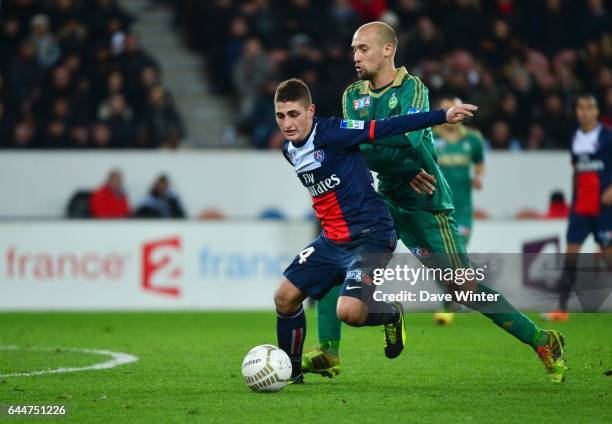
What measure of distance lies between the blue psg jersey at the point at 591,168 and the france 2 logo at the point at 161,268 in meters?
5.02

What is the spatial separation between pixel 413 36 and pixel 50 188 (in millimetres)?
5941

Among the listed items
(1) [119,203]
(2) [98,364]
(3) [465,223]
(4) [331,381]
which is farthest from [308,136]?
(1) [119,203]

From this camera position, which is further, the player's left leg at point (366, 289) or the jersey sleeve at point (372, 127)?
the player's left leg at point (366, 289)

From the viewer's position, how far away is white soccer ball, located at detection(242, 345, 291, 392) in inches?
303

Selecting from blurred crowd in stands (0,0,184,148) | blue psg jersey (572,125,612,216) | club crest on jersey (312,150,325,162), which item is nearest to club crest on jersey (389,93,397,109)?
club crest on jersey (312,150,325,162)

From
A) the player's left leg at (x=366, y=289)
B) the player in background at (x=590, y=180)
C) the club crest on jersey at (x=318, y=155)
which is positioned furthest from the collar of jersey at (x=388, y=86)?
the player in background at (x=590, y=180)

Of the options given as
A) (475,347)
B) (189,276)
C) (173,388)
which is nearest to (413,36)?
(189,276)

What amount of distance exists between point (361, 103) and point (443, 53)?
1050 centimetres

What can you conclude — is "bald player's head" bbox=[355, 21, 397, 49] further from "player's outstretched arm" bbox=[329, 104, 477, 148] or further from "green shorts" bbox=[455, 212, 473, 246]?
"green shorts" bbox=[455, 212, 473, 246]

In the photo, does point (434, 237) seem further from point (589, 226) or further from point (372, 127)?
point (589, 226)

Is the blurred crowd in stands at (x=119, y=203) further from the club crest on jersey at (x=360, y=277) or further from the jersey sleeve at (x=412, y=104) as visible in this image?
the club crest on jersey at (x=360, y=277)

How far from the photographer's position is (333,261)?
312 inches

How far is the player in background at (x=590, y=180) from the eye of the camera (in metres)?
12.7

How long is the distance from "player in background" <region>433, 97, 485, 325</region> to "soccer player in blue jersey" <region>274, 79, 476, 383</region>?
5.06m
